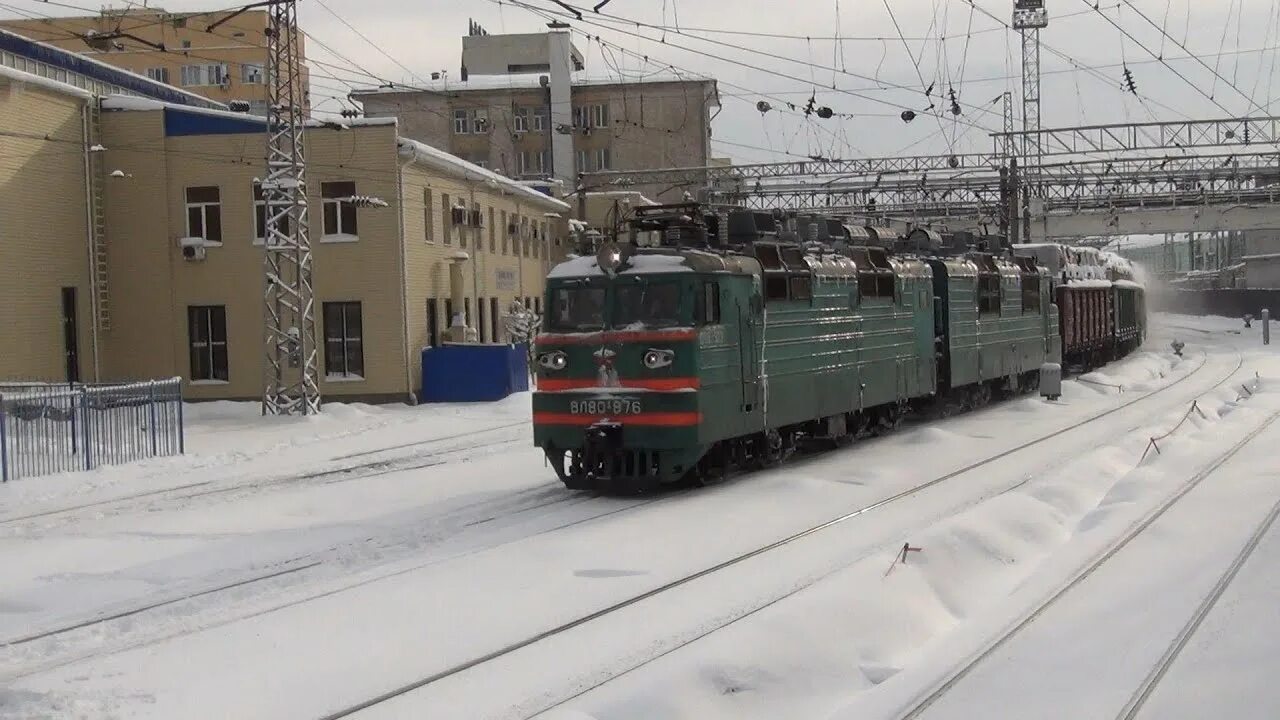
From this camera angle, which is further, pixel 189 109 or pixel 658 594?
pixel 189 109

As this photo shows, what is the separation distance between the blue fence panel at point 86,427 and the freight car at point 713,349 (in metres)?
7.61

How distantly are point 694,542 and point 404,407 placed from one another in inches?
844

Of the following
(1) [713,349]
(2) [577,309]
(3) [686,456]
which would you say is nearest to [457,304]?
(2) [577,309]

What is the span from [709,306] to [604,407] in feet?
5.40

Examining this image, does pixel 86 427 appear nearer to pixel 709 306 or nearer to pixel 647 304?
pixel 647 304

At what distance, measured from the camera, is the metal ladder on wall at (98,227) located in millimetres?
32719

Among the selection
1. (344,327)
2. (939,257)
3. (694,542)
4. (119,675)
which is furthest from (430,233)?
(119,675)

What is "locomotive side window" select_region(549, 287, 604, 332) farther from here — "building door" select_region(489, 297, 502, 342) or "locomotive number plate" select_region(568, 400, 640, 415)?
"building door" select_region(489, 297, 502, 342)

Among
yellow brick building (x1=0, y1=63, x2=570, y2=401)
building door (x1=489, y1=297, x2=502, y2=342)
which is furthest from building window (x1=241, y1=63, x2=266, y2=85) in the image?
yellow brick building (x1=0, y1=63, x2=570, y2=401)

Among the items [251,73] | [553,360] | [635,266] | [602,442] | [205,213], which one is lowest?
[602,442]

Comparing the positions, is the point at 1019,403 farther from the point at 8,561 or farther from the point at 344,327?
the point at 8,561

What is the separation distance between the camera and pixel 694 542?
42.8 ft

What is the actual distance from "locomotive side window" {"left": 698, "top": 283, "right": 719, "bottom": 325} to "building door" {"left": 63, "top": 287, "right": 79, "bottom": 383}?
68.8ft

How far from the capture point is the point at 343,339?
34.6 meters
